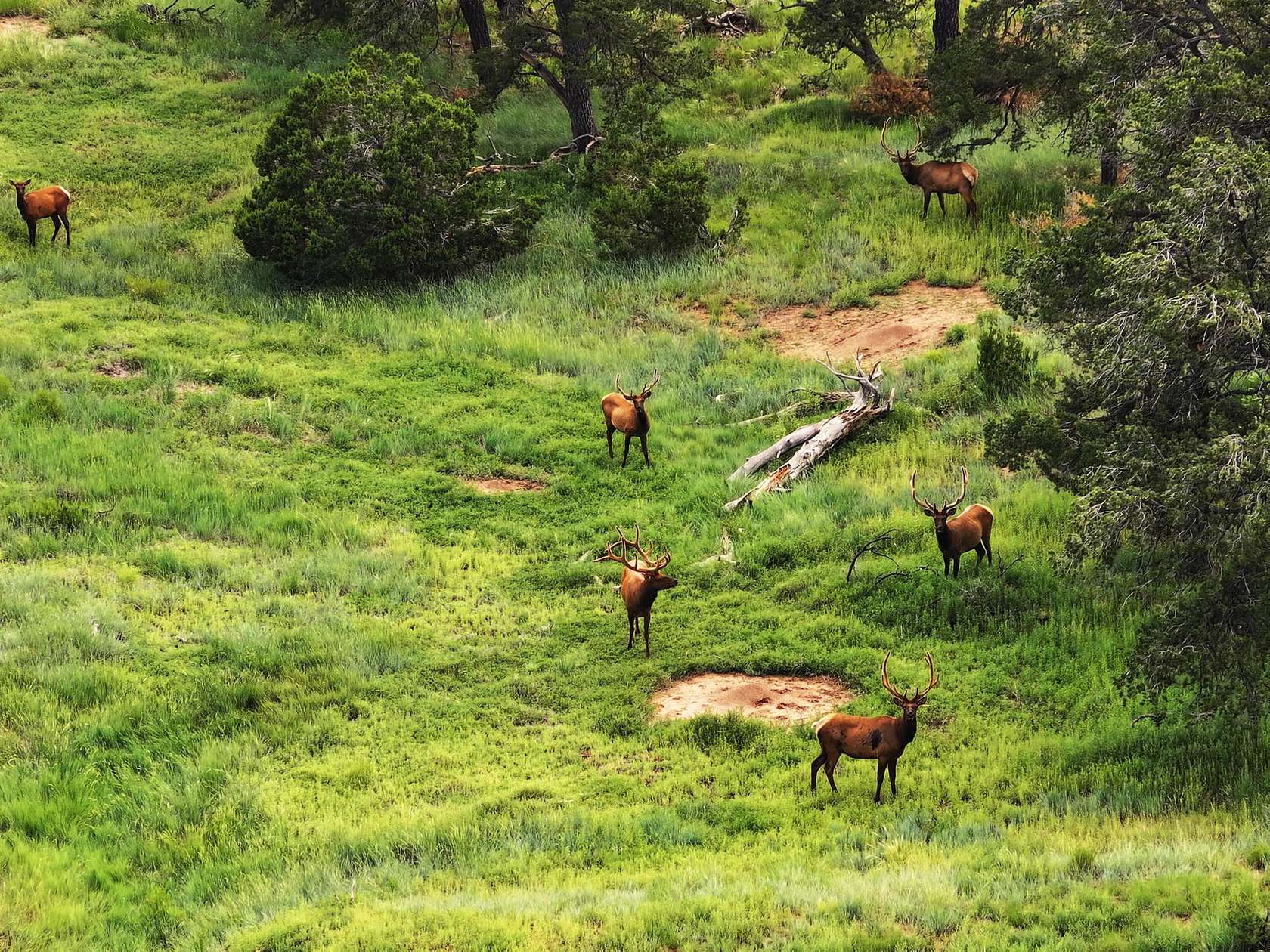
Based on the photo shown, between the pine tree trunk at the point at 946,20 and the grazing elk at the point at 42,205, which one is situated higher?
the pine tree trunk at the point at 946,20

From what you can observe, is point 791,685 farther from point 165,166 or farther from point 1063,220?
point 165,166

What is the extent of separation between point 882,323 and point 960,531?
830cm

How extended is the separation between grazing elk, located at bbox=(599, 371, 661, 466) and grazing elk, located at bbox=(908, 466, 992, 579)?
180 inches

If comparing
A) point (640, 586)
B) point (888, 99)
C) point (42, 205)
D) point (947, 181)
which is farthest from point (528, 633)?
point (888, 99)

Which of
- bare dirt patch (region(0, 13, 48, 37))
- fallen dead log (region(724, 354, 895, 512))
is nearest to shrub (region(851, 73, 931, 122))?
fallen dead log (region(724, 354, 895, 512))

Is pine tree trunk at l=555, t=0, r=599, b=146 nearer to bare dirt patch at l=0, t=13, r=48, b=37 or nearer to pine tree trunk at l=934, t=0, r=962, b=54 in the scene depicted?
pine tree trunk at l=934, t=0, r=962, b=54

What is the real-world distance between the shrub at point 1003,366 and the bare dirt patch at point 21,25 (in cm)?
2662

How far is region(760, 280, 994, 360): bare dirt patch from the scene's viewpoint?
22531 mm

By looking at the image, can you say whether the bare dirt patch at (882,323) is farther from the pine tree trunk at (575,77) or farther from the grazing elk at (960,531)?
the pine tree trunk at (575,77)

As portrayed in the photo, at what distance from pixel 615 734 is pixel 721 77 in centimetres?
2437

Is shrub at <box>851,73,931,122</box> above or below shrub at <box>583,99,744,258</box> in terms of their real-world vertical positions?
above

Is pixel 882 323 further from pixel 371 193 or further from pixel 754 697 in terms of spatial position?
pixel 754 697

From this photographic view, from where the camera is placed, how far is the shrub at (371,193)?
25172mm

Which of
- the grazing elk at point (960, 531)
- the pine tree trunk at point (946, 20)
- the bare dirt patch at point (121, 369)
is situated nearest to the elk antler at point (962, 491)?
the grazing elk at point (960, 531)
